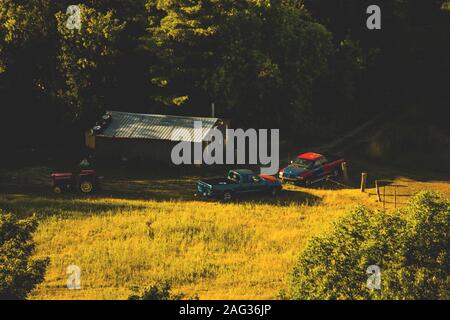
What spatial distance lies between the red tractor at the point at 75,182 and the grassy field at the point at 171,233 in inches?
31.7

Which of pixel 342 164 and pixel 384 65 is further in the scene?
pixel 384 65

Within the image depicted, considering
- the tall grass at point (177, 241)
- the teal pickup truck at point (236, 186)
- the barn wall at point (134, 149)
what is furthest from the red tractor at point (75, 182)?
the barn wall at point (134, 149)

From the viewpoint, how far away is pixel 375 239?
1839 cm

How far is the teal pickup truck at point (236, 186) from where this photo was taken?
36.3 metres

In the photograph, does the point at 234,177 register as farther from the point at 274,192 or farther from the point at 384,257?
the point at 384,257

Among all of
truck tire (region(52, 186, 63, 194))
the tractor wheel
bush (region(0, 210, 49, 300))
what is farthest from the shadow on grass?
bush (region(0, 210, 49, 300))

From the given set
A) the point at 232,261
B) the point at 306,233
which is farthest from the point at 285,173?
the point at 232,261

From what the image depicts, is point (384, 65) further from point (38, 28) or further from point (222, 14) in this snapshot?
point (38, 28)

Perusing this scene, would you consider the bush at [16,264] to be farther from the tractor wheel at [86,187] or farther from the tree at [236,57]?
the tree at [236,57]

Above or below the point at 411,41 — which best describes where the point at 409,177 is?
below

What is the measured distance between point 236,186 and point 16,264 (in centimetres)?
1824

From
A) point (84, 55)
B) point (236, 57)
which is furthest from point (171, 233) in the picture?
point (84, 55)
